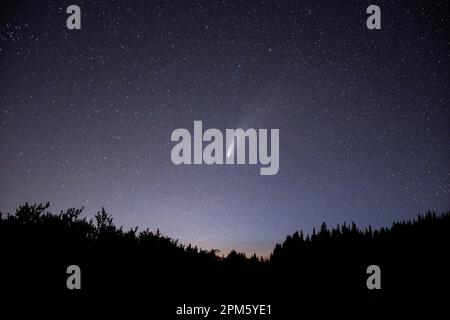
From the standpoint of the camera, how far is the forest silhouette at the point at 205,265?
873 centimetres

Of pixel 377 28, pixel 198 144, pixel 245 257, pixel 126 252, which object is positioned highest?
pixel 377 28

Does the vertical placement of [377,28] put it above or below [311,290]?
above

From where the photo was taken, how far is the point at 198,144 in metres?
9.05

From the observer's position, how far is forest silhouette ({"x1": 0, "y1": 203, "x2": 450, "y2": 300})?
28.6 ft

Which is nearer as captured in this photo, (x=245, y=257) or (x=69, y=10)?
(x=69, y=10)

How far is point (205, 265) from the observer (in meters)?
15.5

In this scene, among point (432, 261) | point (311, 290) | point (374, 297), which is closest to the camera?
point (374, 297)
